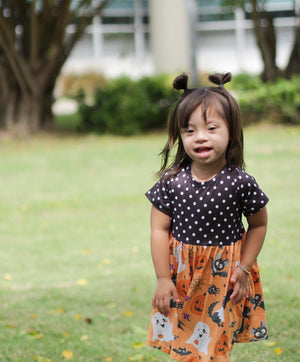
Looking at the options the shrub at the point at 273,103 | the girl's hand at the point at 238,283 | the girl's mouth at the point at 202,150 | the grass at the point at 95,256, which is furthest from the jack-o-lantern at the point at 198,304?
the shrub at the point at 273,103

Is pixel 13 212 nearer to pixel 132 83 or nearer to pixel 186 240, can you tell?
pixel 186 240

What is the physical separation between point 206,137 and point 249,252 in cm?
53

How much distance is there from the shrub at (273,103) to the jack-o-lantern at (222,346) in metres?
12.3

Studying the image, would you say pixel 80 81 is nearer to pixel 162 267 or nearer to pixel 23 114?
pixel 23 114

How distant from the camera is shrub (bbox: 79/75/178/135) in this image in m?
15.0

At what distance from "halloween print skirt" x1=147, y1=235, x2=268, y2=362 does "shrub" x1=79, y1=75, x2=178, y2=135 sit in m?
12.4

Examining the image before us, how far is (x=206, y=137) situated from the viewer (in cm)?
249

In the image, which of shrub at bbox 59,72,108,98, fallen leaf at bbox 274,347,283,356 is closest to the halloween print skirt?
fallen leaf at bbox 274,347,283,356

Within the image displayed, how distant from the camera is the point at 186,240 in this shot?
2.61m

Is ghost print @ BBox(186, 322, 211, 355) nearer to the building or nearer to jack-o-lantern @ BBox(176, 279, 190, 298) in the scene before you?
jack-o-lantern @ BBox(176, 279, 190, 298)

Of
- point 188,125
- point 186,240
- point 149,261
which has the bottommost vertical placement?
point 149,261

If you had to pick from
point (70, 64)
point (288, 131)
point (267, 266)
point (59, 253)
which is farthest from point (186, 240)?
point (70, 64)

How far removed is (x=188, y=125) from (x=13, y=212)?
6.19 m

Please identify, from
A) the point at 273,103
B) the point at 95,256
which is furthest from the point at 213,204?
the point at 273,103
